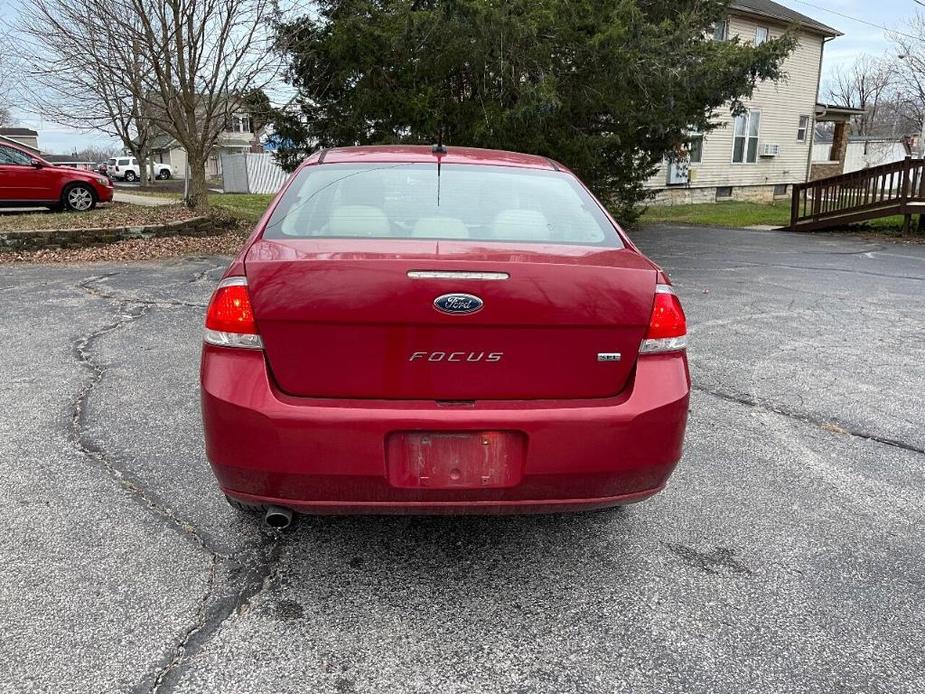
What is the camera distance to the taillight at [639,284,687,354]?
2398mm

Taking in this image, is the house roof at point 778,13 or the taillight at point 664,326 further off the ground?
the house roof at point 778,13

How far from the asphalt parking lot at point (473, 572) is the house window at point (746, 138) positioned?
23340 millimetres

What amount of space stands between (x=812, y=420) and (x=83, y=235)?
10392mm

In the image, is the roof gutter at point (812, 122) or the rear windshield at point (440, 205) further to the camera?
the roof gutter at point (812, 122)

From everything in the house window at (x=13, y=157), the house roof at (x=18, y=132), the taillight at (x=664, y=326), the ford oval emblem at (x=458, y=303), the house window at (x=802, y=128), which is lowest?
the taillight at (x=664, y=326)

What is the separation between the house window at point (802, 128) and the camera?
27328 mm

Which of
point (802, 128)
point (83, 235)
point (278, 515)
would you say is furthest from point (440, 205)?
point (802, 128)

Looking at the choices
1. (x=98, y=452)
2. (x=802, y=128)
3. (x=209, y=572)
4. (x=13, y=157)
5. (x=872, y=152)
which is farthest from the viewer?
(x=872, y=152)

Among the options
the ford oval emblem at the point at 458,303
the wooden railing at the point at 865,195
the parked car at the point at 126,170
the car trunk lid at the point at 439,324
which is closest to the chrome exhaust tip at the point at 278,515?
the car trunk lid at the point at 439,324

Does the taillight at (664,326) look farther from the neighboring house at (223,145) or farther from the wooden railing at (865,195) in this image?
the wooden railing at (865,195)

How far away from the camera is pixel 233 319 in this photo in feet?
7.56

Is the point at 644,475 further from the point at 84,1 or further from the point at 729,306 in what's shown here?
the point at 84,1

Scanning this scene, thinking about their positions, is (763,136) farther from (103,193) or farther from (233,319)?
(233,319)

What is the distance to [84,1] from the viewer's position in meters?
10.6
